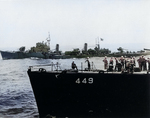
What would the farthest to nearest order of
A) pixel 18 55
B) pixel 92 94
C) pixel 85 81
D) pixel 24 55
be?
1. pixel 24 55
2. pixel 18 55
3. pixel 92 94
4. pixel 85 81

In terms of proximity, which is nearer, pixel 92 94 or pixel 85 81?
Result: pixel 85 81

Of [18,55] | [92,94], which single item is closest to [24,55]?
[18,55]

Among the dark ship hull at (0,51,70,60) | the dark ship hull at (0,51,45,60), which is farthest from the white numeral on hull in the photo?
the dark ship hull at (0,51,45,60)

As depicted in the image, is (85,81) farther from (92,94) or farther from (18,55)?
(18,55)

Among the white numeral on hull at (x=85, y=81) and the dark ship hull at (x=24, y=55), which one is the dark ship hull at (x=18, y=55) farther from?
the white numeral on hull at (x=85, y=81)

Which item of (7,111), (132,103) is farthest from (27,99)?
(132,103)

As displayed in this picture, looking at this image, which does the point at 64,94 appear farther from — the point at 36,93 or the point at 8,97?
the point at 8,97

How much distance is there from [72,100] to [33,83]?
314 centimetres

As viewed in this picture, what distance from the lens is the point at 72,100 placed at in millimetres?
16766

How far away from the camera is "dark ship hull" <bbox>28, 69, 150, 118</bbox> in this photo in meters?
15.7

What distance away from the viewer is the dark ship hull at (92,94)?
15688mm

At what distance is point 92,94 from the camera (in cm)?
1633

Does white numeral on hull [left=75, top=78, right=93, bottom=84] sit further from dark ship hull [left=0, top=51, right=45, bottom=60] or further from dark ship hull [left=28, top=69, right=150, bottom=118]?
dark ship hull [left=0, top=51, right=45, bottom=60]

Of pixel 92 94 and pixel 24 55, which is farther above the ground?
pixel 24 55
